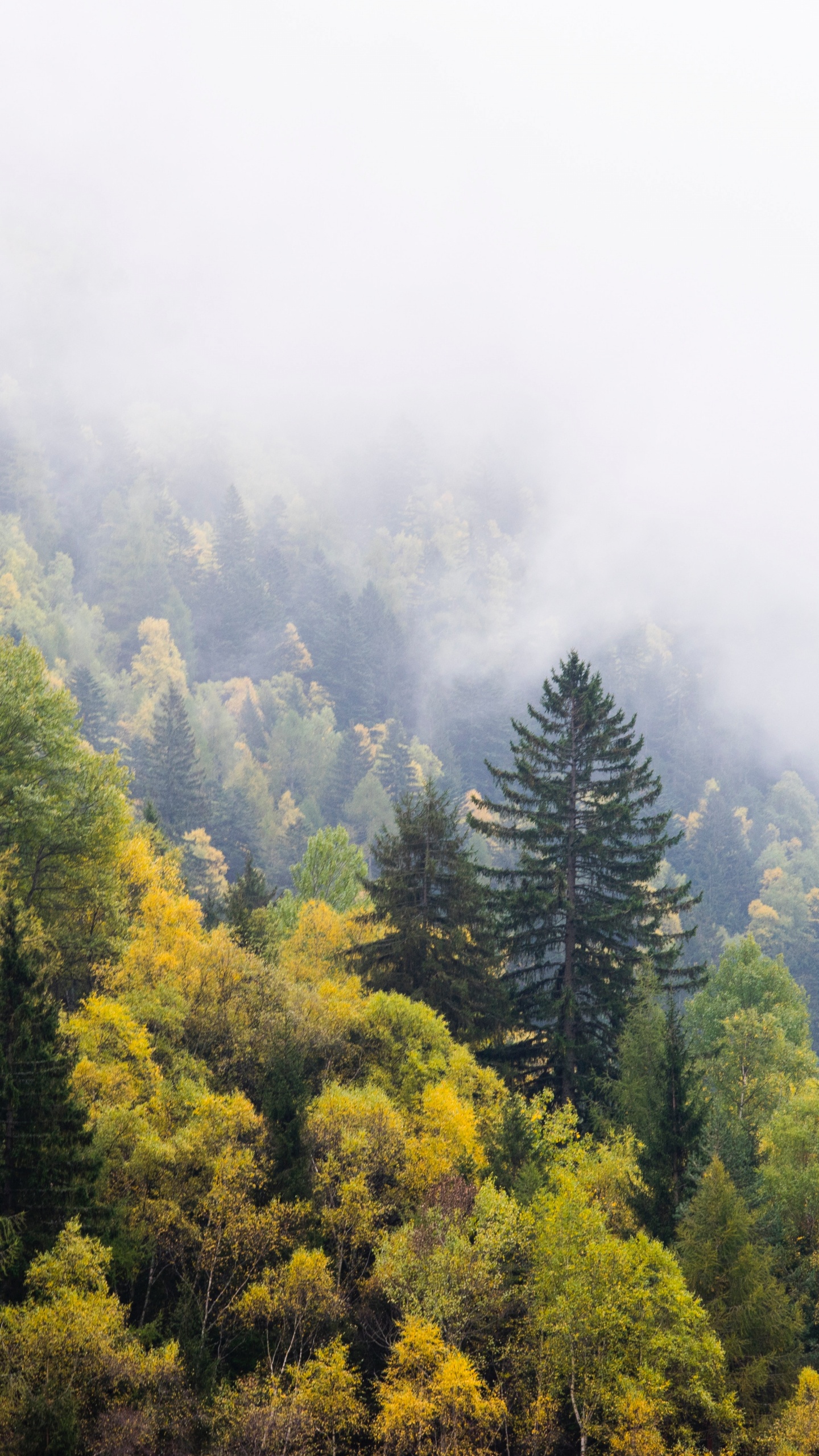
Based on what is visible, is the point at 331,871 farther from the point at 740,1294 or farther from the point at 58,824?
the point at 740,1294

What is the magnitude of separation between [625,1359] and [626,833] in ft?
63.3

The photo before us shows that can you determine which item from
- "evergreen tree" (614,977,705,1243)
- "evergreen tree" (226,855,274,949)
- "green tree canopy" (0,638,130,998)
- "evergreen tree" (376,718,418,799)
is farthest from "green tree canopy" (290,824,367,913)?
"evergreen tree" (376,718,418,799)

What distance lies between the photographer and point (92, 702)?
120 metres

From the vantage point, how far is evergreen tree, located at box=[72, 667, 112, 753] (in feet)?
370

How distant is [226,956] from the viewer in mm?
35125

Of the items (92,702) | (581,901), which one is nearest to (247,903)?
(581,901)

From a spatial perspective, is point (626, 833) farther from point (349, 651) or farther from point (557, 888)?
point (349, 651)

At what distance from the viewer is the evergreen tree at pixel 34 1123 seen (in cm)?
2339

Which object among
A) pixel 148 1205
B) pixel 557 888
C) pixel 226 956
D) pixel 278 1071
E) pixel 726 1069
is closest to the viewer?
pixel 148 1205

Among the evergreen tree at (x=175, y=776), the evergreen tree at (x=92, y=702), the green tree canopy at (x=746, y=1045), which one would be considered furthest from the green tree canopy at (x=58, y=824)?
the evergreen tree at (x=92, y=702)

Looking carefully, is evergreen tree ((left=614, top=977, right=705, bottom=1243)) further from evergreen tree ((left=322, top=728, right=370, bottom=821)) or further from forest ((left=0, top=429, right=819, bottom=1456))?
evergreen tree ((left=322, top=728, right=370, bottom=821))

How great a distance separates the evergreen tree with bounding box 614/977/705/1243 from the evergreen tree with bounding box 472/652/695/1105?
4.08 m

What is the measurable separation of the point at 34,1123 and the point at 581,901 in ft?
75.8

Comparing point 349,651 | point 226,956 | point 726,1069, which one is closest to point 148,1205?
point 226,956
